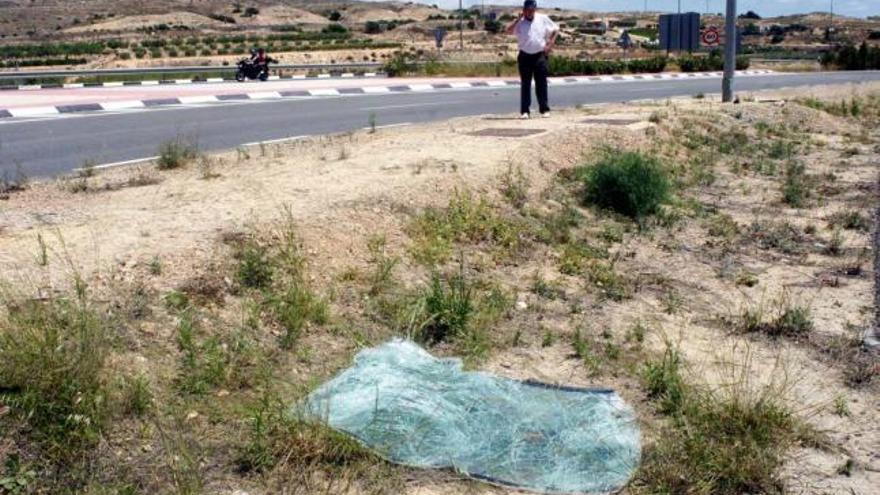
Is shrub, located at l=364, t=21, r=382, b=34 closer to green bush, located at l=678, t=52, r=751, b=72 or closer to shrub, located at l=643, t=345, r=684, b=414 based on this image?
green bush, located at l=678, t=52, r=751, b=72

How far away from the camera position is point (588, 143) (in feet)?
38.0

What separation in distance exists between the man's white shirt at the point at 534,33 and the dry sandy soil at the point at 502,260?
227 cm

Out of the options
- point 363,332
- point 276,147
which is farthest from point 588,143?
point 363,332

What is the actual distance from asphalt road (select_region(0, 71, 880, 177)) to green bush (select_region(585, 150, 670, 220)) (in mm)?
5146

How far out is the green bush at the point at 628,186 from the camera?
9.30 meters

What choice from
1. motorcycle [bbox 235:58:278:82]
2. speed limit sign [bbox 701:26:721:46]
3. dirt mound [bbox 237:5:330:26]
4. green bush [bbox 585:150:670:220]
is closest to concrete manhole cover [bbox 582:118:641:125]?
green bush [bbox 585:150:670:220]

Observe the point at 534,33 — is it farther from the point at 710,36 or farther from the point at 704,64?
the point at 704,64

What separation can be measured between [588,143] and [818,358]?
20.1 feet

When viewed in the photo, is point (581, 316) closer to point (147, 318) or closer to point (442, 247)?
point (442, 247)

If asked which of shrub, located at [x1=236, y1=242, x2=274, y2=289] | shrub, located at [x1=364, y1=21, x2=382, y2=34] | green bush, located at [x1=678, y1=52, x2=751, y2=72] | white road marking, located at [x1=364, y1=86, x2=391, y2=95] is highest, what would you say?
shrub, located at [x1=364, y1=21, x2=382, y2=34]

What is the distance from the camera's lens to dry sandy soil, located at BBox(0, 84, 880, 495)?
4.89 meters

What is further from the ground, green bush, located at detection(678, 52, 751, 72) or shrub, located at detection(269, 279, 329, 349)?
green bush, located at detection(678, 52, 751, 72)

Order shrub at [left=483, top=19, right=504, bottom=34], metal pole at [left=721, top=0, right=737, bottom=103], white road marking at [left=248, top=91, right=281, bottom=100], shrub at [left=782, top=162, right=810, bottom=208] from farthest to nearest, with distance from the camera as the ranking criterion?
shrub at [left=483, top=19, right=504, bottom=34] → white road marking at [left=248, top=91, right=281, bottom=100] → metal pole at [left=721, top=0, right=737, bottom=103] → shrub at [left=782, top=162, right=810, bottom=208]

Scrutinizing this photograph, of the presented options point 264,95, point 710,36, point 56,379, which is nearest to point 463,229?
point 56,379
